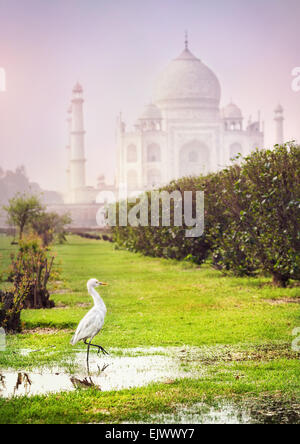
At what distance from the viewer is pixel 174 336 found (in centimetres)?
371

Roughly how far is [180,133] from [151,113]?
8.38ft

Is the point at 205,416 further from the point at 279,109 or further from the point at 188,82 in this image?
the point at 188,82

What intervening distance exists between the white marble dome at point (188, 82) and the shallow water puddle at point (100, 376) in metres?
39.4

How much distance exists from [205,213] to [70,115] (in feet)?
110

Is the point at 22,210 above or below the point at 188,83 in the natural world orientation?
below

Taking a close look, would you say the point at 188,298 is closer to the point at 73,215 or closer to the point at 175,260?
the point at 175,260

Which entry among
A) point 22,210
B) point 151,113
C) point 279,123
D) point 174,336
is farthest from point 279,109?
point 174,336

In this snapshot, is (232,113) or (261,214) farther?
(232,113)

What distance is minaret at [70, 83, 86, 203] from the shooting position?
120ft

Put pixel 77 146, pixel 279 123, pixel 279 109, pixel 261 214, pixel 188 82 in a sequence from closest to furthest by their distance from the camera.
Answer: pixel 261 214
pixel 77 146
pixel 279 123
pixel 279 109
pixel 188 82

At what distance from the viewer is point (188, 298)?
543 cm

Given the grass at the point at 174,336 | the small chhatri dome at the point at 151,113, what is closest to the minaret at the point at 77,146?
the small chhatri dome at the point at 151,113

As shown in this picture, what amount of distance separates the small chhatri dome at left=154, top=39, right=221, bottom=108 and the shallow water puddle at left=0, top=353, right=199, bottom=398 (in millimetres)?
39422
